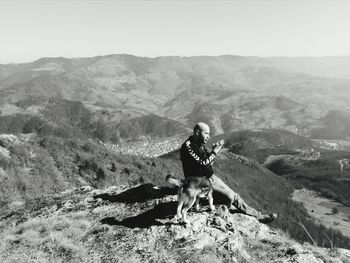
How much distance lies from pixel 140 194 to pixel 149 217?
10.1 feet

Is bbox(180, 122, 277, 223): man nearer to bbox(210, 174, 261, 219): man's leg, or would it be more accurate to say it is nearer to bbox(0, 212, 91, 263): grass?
bbox(210, 174, 261, 219): man's leg

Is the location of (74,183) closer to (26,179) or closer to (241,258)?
(26,179)

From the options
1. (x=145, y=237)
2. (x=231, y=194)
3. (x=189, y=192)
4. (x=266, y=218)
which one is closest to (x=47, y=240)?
(x=145, y=237)

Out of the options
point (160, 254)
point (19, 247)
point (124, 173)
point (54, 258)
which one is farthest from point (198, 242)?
point (124, 173)

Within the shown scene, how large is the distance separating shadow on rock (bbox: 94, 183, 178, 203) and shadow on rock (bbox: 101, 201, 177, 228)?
1.39 metres

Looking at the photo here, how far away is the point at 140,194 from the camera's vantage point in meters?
18.7

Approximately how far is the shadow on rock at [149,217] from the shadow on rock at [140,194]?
1390 mm

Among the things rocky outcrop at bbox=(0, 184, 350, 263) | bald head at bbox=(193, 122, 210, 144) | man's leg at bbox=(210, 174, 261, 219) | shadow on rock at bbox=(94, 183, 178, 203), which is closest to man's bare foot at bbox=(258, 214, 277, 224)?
man's leg at bbox=(210, 174, 261, 219)

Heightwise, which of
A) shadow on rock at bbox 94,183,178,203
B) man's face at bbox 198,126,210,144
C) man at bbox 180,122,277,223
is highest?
man's face at bbox 198,126,210,144

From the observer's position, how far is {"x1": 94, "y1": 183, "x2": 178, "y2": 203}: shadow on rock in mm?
18062

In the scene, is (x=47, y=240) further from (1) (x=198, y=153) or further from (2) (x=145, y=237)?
(1) (x=198, y=153)

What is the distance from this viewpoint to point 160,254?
12859 millimetres

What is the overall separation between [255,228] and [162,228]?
3.96m

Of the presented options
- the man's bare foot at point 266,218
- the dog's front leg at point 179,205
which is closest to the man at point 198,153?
the dog's front leg at point 179,205
